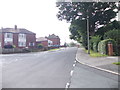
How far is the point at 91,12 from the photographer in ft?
74.1

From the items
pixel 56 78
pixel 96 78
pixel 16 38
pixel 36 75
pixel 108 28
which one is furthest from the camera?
pixel 16 38

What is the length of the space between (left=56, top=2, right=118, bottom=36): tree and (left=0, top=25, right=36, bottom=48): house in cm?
2596

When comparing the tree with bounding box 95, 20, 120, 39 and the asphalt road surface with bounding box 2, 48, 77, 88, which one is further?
the tree with bounding box 95, 20, 120, 39

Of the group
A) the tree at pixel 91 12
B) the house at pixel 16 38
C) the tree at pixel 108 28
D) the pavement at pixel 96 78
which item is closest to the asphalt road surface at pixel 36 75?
the pavement at pixel 96 78

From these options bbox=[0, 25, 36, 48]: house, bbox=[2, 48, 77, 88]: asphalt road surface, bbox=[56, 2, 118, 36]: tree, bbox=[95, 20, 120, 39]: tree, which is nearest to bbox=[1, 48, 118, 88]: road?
bbox=[2, 48, 77, 88]: asphalt road surface

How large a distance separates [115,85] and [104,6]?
2068 cm

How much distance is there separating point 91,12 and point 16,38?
108 ft

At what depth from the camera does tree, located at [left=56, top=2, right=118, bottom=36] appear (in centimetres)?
2198

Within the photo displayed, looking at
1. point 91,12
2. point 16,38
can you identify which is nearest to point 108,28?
point 91,12

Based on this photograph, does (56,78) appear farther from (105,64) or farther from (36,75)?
(105,64)

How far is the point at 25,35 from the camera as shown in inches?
1917

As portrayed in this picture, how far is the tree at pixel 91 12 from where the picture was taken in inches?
866

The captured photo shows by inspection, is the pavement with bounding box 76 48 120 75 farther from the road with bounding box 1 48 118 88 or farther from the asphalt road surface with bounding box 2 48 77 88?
the asphalt road surface with bounding box 2 48 77 88

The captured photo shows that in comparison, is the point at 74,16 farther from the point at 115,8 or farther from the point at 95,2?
the point at 115,8
